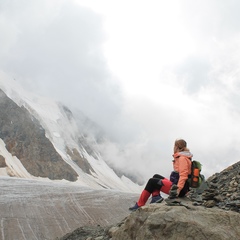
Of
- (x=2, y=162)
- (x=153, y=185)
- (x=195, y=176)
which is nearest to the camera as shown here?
(x=195, y=176)

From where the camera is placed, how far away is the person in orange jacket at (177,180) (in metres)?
8.10

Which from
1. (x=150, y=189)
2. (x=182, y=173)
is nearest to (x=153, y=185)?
(x=150, y=189)

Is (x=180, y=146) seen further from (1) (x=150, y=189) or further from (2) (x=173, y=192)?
(1) (x=150, y=189)

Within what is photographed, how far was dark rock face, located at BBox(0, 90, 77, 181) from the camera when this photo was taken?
136m

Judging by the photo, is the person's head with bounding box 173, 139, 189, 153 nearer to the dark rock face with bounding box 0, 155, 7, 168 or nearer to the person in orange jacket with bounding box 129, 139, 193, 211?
the person in orange jacket with bounding box 129, 139, 193, 211

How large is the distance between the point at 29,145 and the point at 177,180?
138507 mm

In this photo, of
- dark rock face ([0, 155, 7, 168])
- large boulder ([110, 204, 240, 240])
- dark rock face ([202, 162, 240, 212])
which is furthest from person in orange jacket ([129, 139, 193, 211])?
dark rock face ([0, 155, 7, 168])

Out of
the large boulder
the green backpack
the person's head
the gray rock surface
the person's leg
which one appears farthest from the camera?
the gray rock surface

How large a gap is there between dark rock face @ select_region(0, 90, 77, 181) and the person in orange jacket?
127 meters

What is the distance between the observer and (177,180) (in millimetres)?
8562

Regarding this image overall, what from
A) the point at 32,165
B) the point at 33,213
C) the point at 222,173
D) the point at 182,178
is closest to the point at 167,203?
the point at 182,178

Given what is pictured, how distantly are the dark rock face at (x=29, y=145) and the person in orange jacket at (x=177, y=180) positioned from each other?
416 feet

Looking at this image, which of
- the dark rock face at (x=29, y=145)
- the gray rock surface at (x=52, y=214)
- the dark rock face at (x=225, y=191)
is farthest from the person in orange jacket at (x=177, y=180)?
the dark rock face at (x=29, y=145)

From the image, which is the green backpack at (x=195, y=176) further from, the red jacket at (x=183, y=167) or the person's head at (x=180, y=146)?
the person's head at (x=180, y=146)
